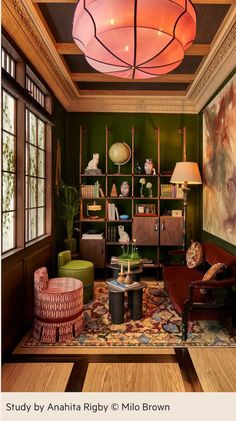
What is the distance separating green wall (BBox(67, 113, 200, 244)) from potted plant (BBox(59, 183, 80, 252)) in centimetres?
53

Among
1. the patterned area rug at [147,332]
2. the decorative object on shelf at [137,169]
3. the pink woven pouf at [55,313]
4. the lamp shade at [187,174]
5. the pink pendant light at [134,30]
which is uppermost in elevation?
the pink pendant light at [134,30]

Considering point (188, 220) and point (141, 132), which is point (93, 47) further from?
point (188, 220)

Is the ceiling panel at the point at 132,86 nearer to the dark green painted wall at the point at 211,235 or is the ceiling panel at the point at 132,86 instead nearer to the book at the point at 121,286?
the dark green painted wall at the point at 211,235

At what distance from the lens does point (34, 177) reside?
371 cm

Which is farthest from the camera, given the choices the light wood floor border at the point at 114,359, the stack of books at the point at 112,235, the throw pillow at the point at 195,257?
the stack of books at the point at 112,235

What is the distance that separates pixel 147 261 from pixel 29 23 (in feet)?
11.9

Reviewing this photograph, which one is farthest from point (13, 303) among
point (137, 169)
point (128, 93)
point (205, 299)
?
point (128, 93)

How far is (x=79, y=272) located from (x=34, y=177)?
1356 millimetres

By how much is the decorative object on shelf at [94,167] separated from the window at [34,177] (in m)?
1.04

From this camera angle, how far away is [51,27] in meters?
3.09

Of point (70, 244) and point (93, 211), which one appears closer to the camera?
point (70, 244)

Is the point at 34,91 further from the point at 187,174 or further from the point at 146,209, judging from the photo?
the point at 146,209

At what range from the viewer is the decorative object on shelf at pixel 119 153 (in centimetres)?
496

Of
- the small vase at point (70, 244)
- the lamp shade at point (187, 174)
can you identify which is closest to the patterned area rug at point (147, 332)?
the small vase at point (70, 244)
